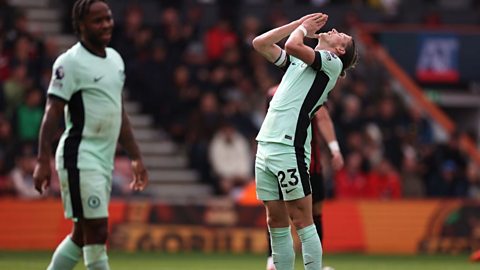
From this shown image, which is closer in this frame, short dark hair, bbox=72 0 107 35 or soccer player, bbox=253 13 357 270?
short dark hair, bbox=72 0 107 35

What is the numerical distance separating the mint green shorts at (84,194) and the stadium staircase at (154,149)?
12257 millimetres

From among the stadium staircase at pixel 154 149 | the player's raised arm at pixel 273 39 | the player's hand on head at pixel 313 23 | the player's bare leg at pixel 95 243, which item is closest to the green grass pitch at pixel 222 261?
the stadium staircase at pixel 154 149

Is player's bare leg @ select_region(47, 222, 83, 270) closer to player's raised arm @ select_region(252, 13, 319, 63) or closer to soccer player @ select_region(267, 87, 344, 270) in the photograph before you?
player's raised arm @ select_region(252, 13, 319, 63)

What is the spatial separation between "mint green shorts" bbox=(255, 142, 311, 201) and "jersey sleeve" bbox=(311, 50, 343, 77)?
2.34 feet

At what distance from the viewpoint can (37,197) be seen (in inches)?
779

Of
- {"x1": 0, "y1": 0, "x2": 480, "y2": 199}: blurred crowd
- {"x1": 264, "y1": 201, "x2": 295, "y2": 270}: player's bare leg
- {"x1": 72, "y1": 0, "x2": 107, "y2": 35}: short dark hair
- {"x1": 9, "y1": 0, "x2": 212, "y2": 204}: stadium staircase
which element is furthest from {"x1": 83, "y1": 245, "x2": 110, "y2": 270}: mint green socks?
{"x1": 9, "y1": 0, "x2": 212, "y2": 204}: stadium staircase

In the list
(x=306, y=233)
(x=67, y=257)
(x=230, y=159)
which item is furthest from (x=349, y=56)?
(x=230, y=159)

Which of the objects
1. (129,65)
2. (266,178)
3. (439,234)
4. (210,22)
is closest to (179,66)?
(129,65)

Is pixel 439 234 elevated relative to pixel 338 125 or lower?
lower

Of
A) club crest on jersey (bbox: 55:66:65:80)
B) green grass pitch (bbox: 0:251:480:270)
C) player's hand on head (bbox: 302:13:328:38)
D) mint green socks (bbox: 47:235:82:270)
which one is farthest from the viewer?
green grass pitch (bbox: 0:251:480:270)

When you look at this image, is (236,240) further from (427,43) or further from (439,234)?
(427,43)

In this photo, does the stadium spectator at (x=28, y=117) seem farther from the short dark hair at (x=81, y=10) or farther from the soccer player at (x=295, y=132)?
the short dark hair at (x=81, y=10)

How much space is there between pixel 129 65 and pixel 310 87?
473 inches

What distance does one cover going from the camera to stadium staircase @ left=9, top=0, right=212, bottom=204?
22594mm
